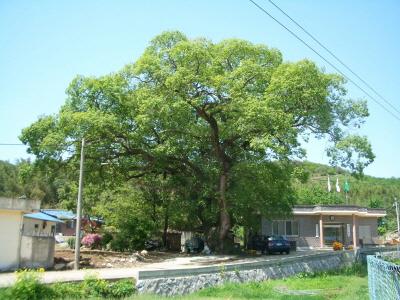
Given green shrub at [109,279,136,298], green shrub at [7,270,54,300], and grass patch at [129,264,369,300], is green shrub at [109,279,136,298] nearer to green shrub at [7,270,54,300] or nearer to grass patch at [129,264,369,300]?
grass patch at [129,264,369,300]

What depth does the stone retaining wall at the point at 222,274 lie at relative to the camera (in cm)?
1819

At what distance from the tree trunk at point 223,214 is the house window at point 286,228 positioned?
13.9m

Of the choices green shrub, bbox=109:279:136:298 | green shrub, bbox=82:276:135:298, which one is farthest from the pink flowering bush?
green shrub, bbox=82:276:135:298

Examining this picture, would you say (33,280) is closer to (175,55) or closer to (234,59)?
(175,55)

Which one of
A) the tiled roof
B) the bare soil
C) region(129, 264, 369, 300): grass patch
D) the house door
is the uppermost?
the tiled roof

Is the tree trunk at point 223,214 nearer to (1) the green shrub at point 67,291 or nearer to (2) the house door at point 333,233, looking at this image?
(1) the green shrub at point 67,291

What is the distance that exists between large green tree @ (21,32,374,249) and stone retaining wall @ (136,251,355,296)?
5.04 m

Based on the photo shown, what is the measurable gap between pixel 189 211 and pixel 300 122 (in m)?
10.3

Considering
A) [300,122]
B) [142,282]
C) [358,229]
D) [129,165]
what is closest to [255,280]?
[142,282]

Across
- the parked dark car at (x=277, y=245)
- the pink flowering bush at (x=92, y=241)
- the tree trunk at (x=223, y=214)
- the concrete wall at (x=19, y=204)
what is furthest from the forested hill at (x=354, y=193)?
the concrete wall at (x=19, y=204)

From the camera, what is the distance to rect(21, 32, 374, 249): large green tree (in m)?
25.6

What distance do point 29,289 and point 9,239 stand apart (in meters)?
7.66

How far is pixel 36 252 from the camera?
21578mm

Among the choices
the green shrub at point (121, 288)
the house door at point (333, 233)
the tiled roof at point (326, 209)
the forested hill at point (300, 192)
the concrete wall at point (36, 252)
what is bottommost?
the green shrub at point (121, 288)
